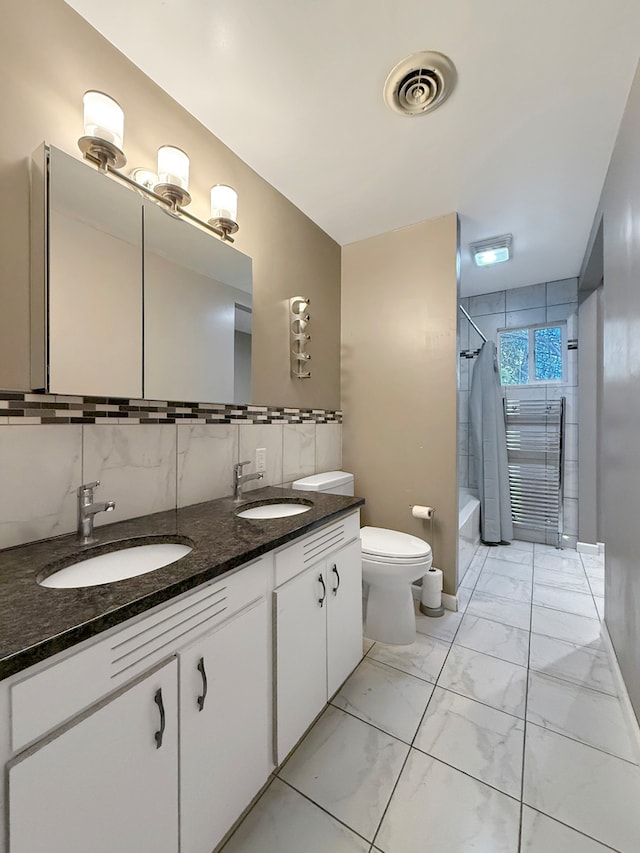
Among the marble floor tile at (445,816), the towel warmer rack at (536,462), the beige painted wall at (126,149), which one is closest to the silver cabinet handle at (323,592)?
the marble floor tile at (445,816)

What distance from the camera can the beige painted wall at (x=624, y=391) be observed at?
1325mm

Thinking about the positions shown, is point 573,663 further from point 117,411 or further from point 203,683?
point 117,411

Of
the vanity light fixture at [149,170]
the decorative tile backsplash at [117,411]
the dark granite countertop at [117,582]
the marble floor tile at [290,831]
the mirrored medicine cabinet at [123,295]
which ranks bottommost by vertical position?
the marble floor tile at [290,831]

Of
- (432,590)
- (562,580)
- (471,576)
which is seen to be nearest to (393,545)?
(432,590)

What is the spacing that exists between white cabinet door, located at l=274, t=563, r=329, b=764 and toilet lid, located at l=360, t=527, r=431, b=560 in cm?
56

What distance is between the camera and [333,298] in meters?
2.55

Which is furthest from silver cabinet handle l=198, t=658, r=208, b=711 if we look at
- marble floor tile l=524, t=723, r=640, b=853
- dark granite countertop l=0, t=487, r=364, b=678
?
marble floor tile l=524, t=723, r=640, b=853

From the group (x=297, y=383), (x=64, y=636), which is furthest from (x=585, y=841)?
(x=297, y=383)

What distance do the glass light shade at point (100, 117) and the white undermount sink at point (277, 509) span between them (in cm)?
142

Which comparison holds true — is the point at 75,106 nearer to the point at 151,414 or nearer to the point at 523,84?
the point at 151,414

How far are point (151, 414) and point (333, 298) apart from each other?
1.64 m

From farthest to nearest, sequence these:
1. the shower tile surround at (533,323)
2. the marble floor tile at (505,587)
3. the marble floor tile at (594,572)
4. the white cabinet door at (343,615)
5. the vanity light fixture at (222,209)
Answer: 1. the shower tile surround at (533,323)
2. the marble floor tile at (594,572)
3. the marble floor tile at (505,587)
4. the vanity light fixture at (222,209)
5. the white cabinet door at (343,615)

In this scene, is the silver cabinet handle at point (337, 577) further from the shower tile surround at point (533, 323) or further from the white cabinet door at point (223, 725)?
the shower tile surround at point (533, 323)

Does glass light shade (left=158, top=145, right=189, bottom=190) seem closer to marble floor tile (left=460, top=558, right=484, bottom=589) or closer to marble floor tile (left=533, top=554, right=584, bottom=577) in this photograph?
marble floor tile (left=460, top=558, right=484, bottom=589)
